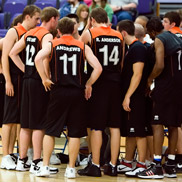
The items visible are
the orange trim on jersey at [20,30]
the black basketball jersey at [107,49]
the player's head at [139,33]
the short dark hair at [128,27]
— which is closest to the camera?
the black basketball jersey at [107,49]

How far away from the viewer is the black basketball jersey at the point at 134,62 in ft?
18.4

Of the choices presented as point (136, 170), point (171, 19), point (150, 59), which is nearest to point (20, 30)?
point (150, 59)

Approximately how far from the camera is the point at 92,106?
5.67m

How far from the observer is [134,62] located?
5.62 metres

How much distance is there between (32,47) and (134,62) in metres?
1.22

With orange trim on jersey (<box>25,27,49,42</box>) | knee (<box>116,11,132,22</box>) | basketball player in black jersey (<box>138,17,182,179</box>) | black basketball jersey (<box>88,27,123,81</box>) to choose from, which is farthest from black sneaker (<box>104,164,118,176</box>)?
knee (<box>116,11,132,22</box>)

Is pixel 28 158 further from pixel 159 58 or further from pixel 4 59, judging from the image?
pixel 159 58

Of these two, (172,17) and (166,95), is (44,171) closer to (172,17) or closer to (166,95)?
(166,95)

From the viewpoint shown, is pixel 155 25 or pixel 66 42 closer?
pixel 66 42

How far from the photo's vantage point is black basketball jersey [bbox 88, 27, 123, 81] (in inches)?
221

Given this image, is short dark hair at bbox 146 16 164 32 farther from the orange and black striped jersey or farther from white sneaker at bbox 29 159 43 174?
white sneaker at bbox 29 159 43 174

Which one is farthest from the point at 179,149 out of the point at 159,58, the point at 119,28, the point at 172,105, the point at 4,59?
the point at 4,59

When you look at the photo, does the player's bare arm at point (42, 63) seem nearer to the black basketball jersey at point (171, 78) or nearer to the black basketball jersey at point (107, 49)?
the black basketball jersey at point (107, 49)

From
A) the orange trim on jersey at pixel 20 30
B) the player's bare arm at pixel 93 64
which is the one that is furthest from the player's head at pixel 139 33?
the orange trim on jersey at pixel 20 30
